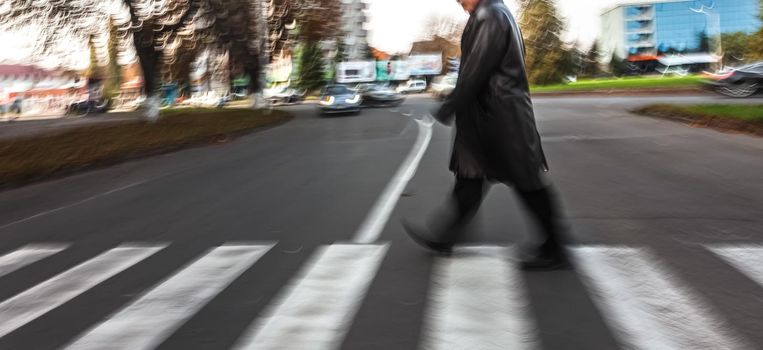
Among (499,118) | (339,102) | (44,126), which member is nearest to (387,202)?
(499,118)

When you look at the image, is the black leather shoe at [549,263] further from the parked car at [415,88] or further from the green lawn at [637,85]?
the parked car at [415,88]

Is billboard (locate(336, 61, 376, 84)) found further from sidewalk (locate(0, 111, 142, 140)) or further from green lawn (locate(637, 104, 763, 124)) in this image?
green lawn (locate(637, 104, 763, 124))

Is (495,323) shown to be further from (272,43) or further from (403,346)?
(272,43)

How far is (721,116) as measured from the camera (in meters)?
14.6

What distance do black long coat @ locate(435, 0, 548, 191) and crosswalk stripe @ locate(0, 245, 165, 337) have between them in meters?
2.69

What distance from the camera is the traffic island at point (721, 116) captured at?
42.9 ft

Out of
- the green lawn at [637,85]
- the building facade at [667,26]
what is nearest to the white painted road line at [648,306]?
the green lawn at [637,85]

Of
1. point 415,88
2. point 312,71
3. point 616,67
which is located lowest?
point 415,88

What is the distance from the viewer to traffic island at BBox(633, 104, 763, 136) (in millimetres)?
13062

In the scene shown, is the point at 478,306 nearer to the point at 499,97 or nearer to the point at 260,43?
the point at 499,97

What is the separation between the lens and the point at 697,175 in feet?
26.8

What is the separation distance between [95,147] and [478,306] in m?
13.2

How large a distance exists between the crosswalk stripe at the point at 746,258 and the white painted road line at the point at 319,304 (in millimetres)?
2379

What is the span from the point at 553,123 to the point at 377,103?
20295 mm
